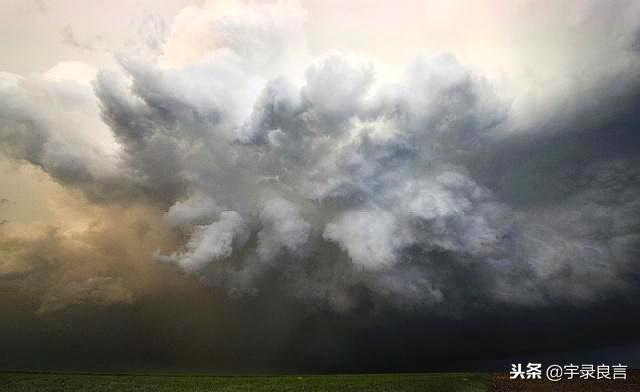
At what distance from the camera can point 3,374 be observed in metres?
57.5

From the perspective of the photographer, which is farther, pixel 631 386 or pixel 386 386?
pixel 386 386

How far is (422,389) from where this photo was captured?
55.9 m

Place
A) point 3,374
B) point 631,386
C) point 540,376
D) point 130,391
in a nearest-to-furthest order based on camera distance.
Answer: point 130,391 < point 631,386 < point 3,374 < point 540,376

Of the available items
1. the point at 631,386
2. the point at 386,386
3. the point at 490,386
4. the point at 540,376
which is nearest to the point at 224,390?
the point at 386,386

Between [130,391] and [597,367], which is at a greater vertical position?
[597,367]

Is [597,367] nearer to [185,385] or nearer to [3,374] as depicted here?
[185,385]

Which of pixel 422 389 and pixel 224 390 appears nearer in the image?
pixel 224 390

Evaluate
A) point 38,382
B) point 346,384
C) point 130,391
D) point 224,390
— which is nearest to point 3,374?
point 38,382

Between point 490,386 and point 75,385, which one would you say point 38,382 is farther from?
point 490,386

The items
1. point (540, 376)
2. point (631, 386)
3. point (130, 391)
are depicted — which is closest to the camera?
point (130, 391)

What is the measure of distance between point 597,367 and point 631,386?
4.33 meters

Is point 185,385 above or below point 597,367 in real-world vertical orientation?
below

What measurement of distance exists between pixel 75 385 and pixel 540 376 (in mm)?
62975

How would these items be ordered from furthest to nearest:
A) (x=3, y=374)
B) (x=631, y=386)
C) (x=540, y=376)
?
(x=540, y=376) → (x=3, y=374) → (x=631, y=386)
